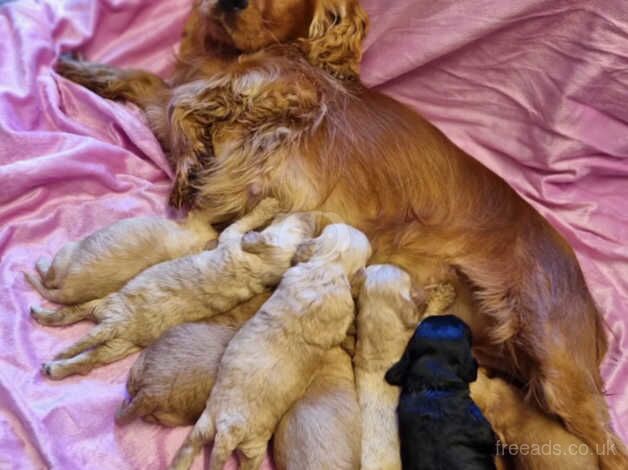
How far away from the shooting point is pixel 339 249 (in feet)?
5.31

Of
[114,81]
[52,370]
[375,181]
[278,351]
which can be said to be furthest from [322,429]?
[114,81]

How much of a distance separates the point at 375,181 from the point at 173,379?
0.71 m

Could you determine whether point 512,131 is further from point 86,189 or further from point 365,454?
point 86,189

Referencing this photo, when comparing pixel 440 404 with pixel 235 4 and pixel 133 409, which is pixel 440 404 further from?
pixel 235 4

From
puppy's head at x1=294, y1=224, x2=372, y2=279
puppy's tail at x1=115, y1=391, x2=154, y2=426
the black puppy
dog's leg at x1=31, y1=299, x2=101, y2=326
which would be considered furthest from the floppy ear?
puppy's tail at x1=115, y1=391, x2=154, y2=426

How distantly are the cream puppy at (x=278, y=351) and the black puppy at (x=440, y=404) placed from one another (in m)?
0.17

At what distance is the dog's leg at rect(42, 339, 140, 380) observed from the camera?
148 cm

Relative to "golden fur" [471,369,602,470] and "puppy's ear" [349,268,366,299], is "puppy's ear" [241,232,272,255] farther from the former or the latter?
"golden fur" [471,369,602,470]

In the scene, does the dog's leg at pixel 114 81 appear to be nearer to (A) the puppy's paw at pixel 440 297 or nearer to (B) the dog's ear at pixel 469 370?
(A) the puppy's paw at pixel 440 297

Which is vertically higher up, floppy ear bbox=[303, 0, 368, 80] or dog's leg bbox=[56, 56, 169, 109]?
floppy ear bbox=[303, 0, 368, 80]

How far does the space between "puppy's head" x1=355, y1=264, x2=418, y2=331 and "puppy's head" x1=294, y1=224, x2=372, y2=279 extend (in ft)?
0.19

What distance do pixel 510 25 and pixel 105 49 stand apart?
127 centimetres

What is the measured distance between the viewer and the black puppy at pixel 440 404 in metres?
1.33

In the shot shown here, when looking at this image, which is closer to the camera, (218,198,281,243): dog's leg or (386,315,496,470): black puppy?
(386,315,496,470): black puppy
